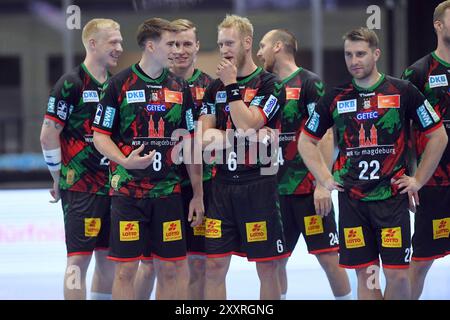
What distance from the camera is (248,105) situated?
5.49 m

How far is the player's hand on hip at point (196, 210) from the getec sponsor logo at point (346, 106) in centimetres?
99

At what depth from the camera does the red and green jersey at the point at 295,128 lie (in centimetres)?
612

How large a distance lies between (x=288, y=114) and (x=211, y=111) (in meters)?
0.72

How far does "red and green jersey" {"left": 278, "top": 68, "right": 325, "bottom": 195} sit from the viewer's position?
6125mm

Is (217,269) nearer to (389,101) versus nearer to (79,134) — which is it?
(79,134)

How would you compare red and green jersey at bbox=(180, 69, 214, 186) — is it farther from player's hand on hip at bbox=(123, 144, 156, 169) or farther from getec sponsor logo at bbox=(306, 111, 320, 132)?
getec sponsor logo at bbox=(306, 111, 320, 132)

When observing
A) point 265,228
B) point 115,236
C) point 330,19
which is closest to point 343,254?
point 265,228

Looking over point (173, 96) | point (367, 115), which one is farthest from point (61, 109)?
point (367, 115)

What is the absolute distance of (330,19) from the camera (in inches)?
530

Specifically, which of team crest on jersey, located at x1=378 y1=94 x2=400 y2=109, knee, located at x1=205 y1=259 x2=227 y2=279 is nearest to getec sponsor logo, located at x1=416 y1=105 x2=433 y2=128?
team crest on jersey, located at x1=378 y1=94 x2=400 y2=109

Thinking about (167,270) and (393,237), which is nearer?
(393,237)

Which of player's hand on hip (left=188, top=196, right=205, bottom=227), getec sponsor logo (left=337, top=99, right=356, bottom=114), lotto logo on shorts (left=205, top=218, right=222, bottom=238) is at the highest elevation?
getec sponsor logo (left=337, top=99, right=356, bottom=114)

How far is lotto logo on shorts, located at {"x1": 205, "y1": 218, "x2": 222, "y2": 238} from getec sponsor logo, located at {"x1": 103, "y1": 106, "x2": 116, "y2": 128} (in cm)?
82

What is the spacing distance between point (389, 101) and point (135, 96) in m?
1.41
